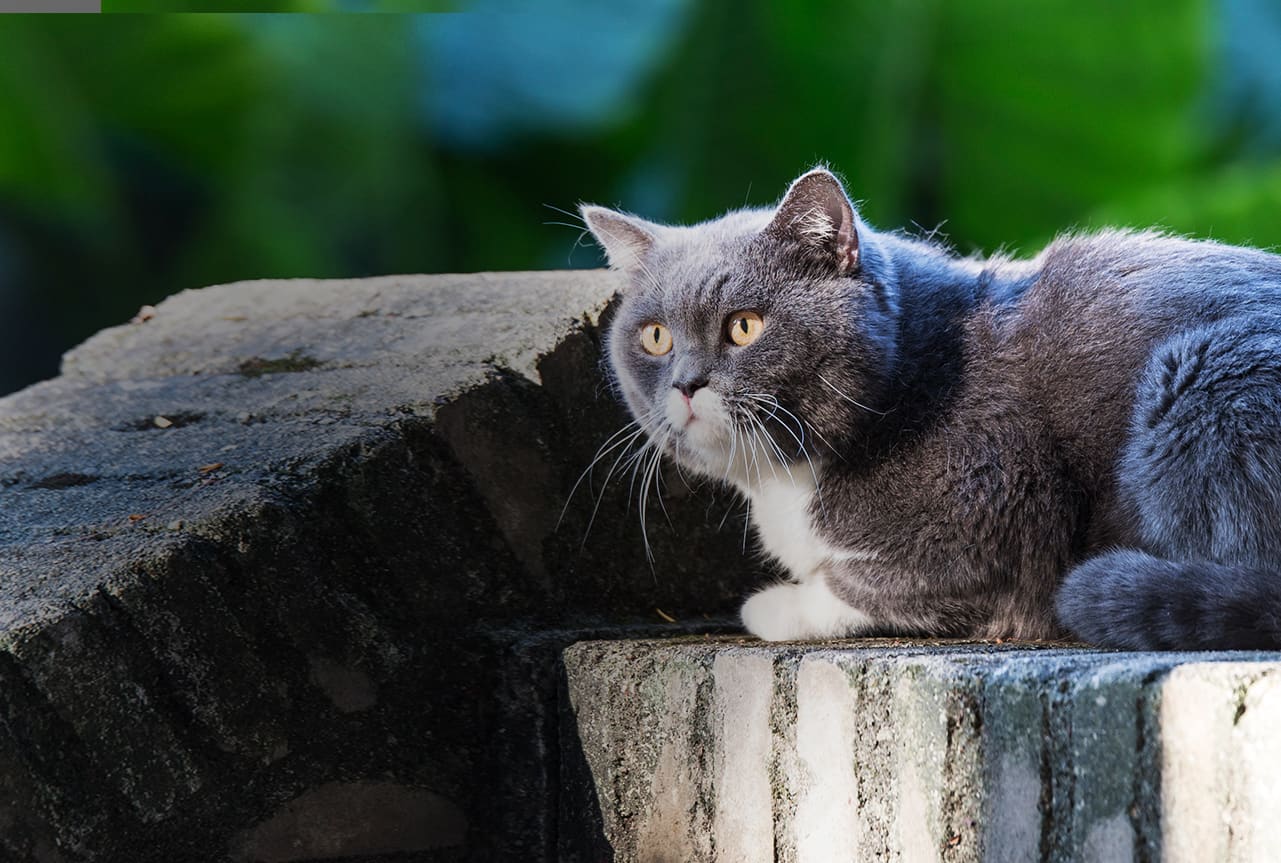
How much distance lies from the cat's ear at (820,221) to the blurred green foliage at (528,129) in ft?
9.22

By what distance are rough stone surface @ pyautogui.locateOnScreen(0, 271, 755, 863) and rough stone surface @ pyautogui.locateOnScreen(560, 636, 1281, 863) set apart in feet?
0.51

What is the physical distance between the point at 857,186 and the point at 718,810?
11.0ft

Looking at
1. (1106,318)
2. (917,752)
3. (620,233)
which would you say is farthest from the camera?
(620,233)

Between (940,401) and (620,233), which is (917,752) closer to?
(940,401)

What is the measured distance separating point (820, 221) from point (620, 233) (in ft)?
1.06

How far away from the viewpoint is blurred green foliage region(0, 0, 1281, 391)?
14.1 feet

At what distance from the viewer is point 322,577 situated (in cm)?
142

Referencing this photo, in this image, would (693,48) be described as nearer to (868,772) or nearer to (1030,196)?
(1030,196)

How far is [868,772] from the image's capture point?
1.08 m

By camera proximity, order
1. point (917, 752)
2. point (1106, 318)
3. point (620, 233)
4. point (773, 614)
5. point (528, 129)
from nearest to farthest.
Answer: point (917, 752)
point (1106, 318)
point (773, 614)
point (620, 233)
point (528, 129)

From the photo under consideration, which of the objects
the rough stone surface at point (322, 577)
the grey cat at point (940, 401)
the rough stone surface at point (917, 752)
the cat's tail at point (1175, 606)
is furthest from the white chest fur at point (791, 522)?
the cat's tail at point (1175, 606)

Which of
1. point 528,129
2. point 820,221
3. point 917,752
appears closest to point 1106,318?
point 820,221

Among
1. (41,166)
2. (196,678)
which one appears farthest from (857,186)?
(196,678)

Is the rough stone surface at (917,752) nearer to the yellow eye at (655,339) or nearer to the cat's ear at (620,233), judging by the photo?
the yellow eye at (655,339)
